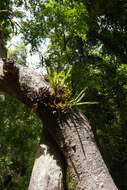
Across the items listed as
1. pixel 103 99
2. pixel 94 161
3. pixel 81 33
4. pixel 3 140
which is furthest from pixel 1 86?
pixel 103 99

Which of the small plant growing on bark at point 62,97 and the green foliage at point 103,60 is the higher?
the green foliage at point 103,60

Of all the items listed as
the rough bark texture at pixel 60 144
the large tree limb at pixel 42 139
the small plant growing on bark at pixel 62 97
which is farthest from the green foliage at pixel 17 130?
the small plant growing on bark at pixel 62 97

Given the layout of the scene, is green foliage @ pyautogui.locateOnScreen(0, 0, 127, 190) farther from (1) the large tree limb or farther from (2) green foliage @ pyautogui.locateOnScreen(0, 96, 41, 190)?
(1) the large tree limb

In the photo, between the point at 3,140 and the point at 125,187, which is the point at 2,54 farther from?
the point at 125,187

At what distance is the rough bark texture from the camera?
185 cm

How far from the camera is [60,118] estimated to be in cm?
213

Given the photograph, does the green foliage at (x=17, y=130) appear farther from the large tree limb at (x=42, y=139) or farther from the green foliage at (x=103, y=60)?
the large tree limb at (x=42, y=139)

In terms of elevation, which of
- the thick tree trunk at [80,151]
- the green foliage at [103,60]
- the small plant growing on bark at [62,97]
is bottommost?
the thick tree trunk at [80,151]

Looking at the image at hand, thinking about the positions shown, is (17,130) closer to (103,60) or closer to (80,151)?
(103,60)

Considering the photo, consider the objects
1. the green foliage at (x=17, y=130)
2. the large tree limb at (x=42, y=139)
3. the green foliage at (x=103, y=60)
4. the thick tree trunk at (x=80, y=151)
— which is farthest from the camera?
the green foliage at (x=17, y=130)

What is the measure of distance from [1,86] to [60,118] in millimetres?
842

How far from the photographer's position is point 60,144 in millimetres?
2113

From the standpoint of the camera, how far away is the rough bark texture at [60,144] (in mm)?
1849

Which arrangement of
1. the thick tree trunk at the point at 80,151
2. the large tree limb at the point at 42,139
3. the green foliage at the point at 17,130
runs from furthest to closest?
the green foliage at the point at 17,130 → the large tree limb at the point at 42,139 → the thick tree trunk at the point at 80,151
